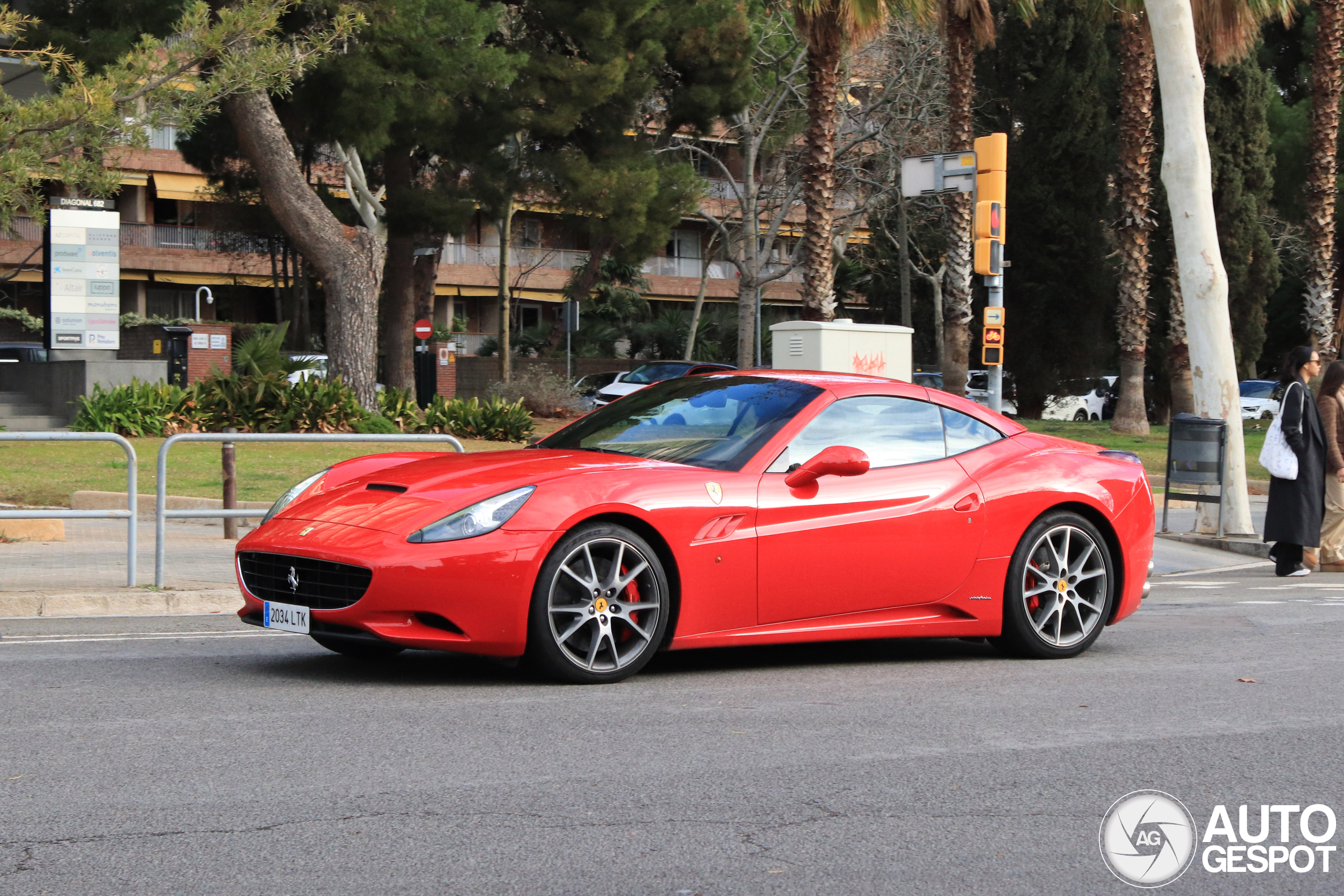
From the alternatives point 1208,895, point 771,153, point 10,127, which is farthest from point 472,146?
point 1208,895

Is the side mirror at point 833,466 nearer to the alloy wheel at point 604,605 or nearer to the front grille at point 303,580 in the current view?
the alloy wheel at point 604,605

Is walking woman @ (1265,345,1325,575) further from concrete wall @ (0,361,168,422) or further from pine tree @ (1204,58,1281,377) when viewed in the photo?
pine tree @ (1204,58,1281,377)

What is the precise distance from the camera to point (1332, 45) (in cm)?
2975

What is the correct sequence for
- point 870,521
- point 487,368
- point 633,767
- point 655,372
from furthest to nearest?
point 487,368
point 655,372
point 870,521
point 633,767

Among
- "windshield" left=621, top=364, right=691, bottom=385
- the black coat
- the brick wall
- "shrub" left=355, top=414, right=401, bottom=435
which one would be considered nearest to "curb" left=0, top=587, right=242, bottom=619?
the black coat

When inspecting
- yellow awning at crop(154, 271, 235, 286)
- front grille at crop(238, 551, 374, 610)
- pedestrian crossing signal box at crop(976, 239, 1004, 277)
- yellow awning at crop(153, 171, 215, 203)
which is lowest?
front grille at crop(238, 551, 374, 610)

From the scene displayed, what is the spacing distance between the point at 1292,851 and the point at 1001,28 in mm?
37043

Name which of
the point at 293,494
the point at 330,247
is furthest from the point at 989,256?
the point at 330,247

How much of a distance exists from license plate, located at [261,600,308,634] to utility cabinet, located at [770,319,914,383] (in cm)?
854

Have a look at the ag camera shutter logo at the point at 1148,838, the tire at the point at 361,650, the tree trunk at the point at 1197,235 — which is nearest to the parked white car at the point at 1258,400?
the tree trunk at the point at 1197,235

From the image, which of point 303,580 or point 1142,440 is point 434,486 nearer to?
point 303,580

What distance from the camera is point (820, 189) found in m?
28.4

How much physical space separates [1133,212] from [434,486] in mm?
26524

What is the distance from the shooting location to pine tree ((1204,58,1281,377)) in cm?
3553
